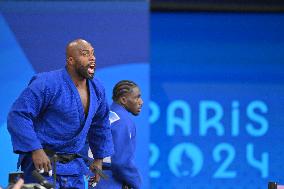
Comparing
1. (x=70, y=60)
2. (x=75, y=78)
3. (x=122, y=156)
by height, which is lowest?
(x=122, y=156)

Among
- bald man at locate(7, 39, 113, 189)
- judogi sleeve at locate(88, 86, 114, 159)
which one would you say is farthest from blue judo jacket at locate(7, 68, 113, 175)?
judogi sleeve at locate(88, 86, 114, 159)

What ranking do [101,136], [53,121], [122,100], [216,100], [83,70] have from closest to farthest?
[53,121], [83,70], [101,136], [122,100], [216,100]

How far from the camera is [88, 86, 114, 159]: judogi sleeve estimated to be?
5.84m

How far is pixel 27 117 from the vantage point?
17.3 feet

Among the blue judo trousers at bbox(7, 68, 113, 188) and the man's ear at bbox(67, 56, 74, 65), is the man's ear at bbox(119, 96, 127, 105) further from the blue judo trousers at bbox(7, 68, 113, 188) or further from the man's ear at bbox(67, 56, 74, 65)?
the man's ear at bbox(67, 56, 74, 65)

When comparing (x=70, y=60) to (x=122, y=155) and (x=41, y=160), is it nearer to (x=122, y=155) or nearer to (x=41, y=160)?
(x=41, y=160)

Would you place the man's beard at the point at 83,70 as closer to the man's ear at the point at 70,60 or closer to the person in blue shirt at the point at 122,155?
the man's ear at the point at 70,60

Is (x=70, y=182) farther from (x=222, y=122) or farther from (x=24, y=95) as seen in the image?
(x=222, y=122)

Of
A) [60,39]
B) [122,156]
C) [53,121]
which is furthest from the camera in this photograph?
[60,39]

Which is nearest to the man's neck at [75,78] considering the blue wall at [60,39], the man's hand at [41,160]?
the man's hand at [41,160]

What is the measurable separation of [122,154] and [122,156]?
15mm

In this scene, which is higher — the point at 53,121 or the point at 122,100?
the point at 53,121

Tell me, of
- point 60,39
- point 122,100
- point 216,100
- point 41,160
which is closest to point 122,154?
point 122,100

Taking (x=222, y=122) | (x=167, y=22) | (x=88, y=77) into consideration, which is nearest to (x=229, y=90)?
(x=222, y=122)
